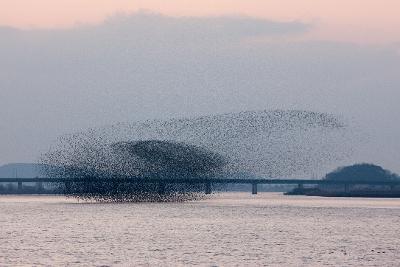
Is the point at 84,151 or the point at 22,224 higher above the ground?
the point at 84,151

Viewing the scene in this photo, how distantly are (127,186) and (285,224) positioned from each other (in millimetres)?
43596

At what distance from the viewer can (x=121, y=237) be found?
284ft

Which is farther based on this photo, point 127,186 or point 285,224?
point 127,186

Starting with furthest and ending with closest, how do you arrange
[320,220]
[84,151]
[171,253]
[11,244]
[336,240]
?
[84,151] < [320,220] < [336,240] < [11,244] < [171,253]

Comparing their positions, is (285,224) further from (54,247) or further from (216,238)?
(54,247)

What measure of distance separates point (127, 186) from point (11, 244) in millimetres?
74258

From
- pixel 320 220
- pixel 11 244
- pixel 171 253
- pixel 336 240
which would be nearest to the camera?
pixel 171 253

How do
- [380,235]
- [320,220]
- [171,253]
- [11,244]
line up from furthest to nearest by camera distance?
1. [320,220]
2. [380,235]
3. [11,244]
4. [171,253]

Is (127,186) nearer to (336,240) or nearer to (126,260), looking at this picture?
(336,240)

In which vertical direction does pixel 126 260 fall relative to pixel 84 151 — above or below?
below

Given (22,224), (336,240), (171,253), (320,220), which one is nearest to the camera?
(171,253)

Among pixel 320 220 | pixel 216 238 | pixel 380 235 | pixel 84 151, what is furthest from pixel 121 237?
pixel 84 151

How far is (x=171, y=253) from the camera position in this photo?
→ 70.8 metres

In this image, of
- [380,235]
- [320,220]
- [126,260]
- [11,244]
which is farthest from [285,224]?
[126,260]
